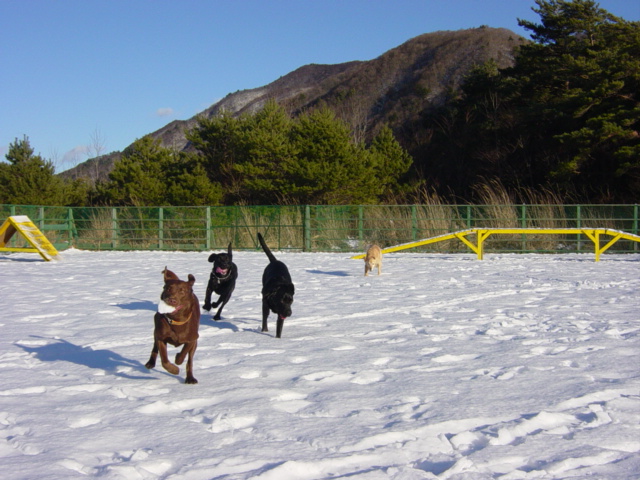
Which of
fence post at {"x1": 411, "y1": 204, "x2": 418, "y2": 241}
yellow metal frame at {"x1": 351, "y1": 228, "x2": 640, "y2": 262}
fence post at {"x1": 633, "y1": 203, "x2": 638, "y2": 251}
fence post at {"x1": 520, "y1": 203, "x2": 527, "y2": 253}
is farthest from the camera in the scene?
fence post at {"x1": 411, "y1": 204, "x2": 418, "y2": 241}

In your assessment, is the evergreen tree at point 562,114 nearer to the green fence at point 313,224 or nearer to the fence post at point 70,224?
the green fence at point 313,224

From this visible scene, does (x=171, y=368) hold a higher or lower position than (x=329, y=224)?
lower

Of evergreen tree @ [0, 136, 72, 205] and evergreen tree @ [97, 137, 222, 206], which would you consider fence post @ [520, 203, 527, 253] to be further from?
evergreen tree @ [0, 136, 72, 205]

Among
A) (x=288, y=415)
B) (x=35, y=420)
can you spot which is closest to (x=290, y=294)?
(x=288, y=415)

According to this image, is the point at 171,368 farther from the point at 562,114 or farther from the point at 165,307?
the point at 562,114

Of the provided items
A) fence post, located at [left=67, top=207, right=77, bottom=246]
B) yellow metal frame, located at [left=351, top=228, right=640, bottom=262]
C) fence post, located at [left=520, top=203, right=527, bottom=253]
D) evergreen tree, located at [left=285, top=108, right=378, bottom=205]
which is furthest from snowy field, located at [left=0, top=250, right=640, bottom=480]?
evergreen tree, located at [left=285, top=108, right=378, bottom=205]

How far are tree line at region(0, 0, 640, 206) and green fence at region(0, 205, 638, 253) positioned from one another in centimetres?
610

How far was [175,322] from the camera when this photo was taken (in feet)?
14.8

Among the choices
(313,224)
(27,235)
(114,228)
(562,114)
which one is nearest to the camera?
(27,235)

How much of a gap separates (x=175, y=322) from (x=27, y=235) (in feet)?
44.5

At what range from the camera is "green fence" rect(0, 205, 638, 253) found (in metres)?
20.8

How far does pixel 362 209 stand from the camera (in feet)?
71.7

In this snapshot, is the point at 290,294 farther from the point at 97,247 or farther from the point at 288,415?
the point at 97,247

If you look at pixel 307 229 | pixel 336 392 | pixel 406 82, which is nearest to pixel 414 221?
pixel 307 229
